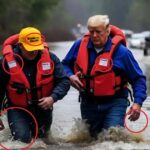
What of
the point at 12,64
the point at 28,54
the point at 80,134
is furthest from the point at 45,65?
the point at 80,134

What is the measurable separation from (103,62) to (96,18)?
51 centimetres

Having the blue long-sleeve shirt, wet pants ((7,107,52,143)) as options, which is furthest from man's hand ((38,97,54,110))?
the blue long-sleeve shirt

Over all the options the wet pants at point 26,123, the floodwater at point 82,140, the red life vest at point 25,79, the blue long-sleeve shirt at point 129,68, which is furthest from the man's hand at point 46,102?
the blue long-sleeve shirt at point 129,68

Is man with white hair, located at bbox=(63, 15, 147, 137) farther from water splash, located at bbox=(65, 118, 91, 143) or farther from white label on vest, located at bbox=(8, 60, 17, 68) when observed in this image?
white label on vest, located at bbox=(8, 60, 17, 68)

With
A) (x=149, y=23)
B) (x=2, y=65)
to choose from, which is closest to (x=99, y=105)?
(x=2, y=65)

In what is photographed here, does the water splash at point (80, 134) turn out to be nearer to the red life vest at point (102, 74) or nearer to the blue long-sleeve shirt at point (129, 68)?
the red life vest at point (102, 74)

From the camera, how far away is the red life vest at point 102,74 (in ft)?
23.9

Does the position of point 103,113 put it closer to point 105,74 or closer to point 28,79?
point 105,74

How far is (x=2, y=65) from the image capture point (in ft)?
23.5

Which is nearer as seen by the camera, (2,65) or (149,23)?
(2,65)

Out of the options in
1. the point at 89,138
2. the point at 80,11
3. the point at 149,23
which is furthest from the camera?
the point at 80,11

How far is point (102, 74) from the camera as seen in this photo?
23.9ft

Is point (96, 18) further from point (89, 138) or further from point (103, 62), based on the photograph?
point (89, 138)

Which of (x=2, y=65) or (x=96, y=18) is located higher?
(x=96, y=18)
